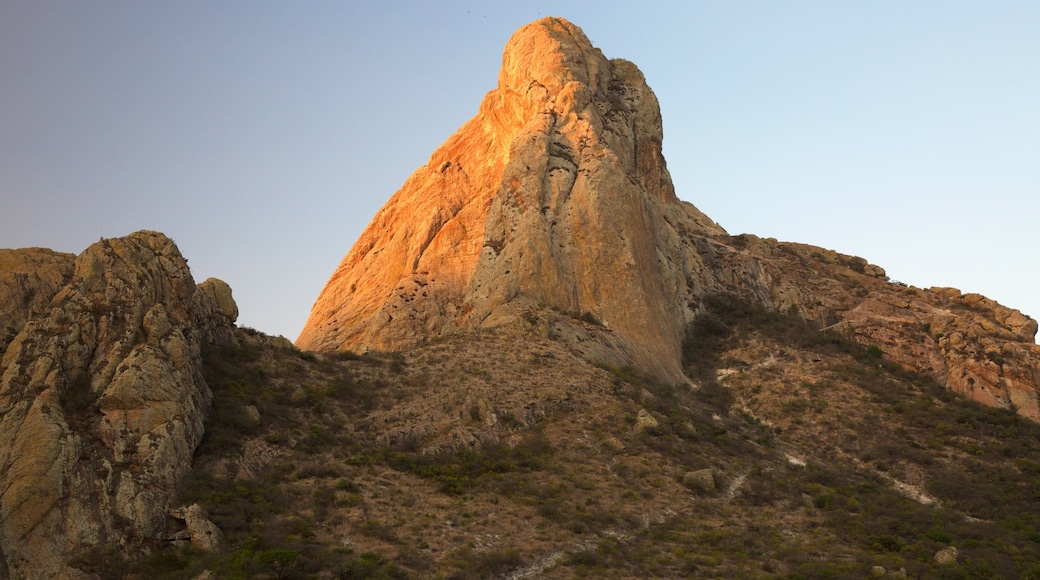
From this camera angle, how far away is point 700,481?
39.9 metres

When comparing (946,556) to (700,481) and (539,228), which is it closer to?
(700,481)

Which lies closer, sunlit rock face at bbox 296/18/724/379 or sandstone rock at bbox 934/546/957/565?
sandstone rock at bbox 934/546/957/565

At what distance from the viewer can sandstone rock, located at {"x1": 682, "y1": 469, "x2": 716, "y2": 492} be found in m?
39.7

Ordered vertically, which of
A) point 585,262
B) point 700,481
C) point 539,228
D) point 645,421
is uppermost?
point 539,228

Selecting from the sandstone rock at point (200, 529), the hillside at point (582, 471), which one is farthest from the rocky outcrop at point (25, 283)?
the sandstone rock at point (200, 529)

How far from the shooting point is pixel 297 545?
2964 cm

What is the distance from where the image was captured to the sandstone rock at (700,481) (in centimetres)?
3972

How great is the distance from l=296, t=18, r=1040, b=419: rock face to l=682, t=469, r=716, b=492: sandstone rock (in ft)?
37.5

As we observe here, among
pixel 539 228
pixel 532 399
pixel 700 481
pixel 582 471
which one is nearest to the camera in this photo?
pixel 582 471

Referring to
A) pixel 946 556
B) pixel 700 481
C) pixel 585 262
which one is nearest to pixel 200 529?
pixel 700 481

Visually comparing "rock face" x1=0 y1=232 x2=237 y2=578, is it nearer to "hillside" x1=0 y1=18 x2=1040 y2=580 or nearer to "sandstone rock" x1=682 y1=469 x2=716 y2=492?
"hillside" x1=0 y1=18 x2=1040 y2=580

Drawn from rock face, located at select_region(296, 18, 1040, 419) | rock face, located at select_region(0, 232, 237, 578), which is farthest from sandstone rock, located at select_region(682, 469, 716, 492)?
rock face, located at select_region(0, 232, 237, 578)

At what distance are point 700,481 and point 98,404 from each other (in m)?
24.0

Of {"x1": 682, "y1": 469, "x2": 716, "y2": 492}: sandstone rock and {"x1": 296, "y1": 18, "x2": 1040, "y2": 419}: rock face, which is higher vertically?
{"x1": 296, "y1": 18, "x2": 1040, "y2": 419}: rock face
